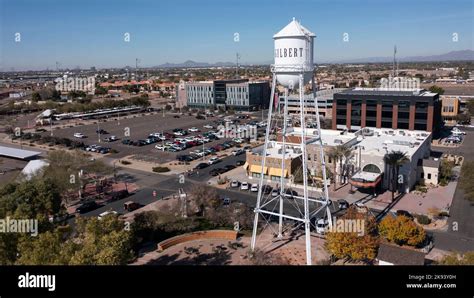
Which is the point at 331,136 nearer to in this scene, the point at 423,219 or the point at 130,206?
the point at 423,219

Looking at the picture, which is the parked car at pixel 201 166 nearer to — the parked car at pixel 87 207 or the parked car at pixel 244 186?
the parked car at pixel 244 186

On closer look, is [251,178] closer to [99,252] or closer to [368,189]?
[368,189]

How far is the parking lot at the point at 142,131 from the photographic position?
67000 millimetres

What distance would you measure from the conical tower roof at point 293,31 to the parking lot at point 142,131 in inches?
1447

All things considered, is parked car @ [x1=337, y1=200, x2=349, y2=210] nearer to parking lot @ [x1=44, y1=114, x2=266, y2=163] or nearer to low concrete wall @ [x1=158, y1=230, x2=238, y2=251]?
low concrete wall @ [x1=158, y1=230, x2=238, y2=251]

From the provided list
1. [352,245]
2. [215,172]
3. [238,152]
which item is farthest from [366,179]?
[238,152]

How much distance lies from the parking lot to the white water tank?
35899 mm

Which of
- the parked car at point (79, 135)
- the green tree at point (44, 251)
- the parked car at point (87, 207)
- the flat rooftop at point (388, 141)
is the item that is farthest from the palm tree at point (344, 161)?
the parked car at point (79, 135)

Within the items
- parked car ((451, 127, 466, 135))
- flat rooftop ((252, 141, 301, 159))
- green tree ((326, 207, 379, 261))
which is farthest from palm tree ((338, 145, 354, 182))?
parked car ((451, 127, 466, 135))

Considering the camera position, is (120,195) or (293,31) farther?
(120,195)

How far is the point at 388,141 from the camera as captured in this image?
52000mm

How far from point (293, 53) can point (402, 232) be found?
52.1 ft

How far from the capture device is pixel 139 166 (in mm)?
58719

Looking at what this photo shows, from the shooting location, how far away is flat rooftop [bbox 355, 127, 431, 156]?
4750 cm
